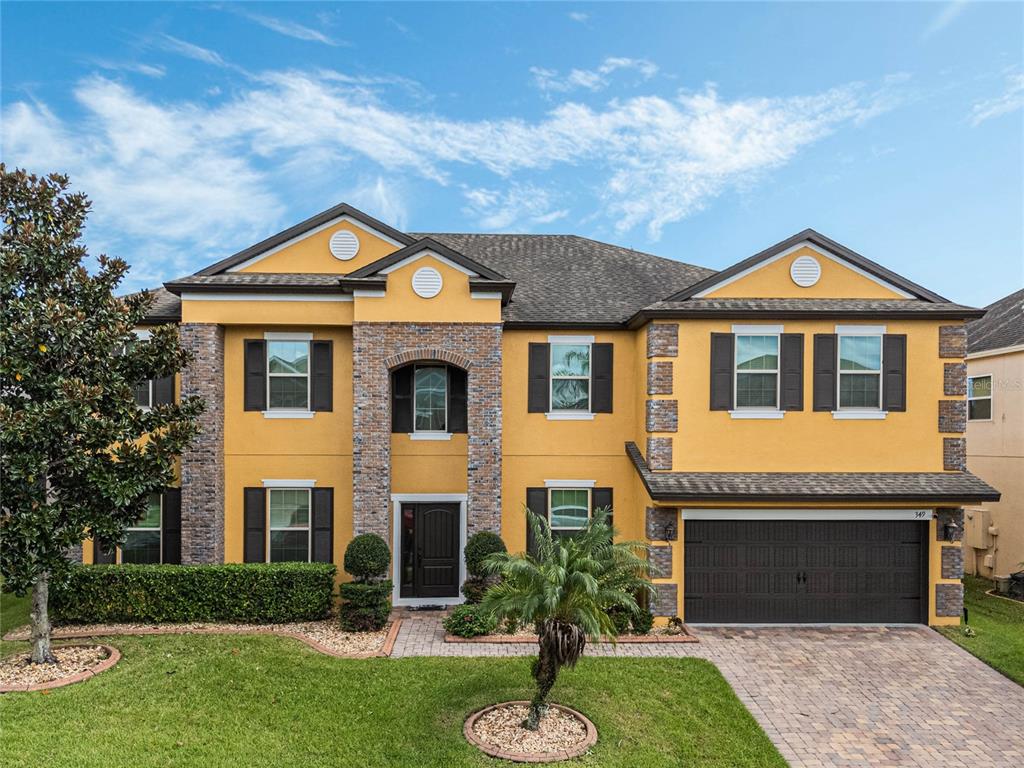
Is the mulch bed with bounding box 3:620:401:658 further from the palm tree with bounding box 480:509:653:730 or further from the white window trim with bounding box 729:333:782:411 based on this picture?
the white window trim with bounding box 729:333:782:411

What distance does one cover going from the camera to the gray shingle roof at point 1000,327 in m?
15.7

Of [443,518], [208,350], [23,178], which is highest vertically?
[23,178]

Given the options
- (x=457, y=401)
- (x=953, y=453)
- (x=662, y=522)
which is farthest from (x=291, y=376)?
(x=953, y=453)

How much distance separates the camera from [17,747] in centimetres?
681

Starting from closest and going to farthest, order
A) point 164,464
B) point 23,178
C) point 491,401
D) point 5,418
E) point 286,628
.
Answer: point 5,418 < point 23,178 < point 164,464 < point 286,628 < point 491,401

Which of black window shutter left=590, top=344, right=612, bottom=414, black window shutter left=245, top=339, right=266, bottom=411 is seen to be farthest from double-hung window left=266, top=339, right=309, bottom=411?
black window shutter left=590, top=344, right=612, bottom=414

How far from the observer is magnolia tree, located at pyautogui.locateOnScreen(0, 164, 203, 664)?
28.3 feet

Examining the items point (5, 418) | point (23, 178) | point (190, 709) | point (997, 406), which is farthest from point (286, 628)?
point (997, 406)

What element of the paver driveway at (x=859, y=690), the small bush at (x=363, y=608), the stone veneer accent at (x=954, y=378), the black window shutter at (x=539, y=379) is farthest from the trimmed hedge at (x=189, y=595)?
the stone veneer accent at (x=954, y=378)

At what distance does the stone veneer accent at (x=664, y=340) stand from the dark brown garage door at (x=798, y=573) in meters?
3.43

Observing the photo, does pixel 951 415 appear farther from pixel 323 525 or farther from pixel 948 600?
pixel 323 525

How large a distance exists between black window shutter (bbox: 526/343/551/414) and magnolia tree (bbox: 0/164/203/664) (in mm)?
6871

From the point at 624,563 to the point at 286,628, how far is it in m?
7.04

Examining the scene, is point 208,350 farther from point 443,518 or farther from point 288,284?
point 443,518
